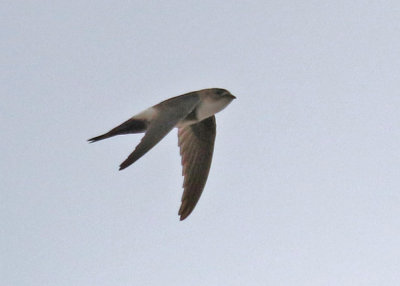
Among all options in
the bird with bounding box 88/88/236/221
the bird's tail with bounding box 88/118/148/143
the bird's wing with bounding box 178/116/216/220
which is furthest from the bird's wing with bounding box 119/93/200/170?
the bird's wing with bounding box 178/116/216/220

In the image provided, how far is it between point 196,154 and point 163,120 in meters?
1.17

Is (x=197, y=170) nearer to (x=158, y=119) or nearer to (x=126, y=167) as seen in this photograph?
(x=158, y=119)

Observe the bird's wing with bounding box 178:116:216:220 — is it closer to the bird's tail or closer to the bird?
the bird

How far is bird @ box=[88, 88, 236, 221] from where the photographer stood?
539 centimetres

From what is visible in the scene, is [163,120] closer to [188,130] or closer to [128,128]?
[128,128]

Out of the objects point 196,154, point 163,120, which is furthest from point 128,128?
point 196,154

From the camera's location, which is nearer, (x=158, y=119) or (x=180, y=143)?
(x=158, y=119)

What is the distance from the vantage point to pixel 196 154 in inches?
263

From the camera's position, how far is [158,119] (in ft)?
18.5

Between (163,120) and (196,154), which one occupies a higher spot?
(163,120)

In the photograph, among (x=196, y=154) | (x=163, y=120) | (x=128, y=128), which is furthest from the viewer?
(x=196, y=154)

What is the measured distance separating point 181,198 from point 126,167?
1.40 m

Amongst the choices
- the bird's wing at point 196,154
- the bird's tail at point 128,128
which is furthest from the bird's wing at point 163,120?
the bird's wing at point 196,154

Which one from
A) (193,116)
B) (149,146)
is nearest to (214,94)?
(193,116)
